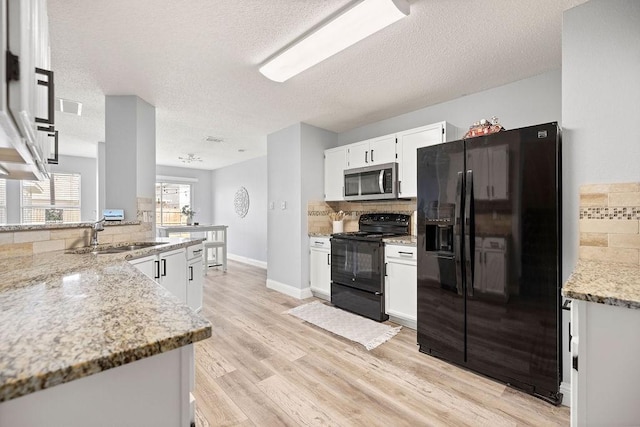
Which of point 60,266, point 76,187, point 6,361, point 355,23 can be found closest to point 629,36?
point 355,23

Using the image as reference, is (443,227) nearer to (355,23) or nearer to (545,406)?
(545,406)

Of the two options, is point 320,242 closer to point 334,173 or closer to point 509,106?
point 334,173

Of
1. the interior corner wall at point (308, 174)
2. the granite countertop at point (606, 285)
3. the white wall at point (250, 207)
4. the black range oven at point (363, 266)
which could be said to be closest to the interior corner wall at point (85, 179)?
the white wall at point (250, 207)

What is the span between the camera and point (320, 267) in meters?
3.93

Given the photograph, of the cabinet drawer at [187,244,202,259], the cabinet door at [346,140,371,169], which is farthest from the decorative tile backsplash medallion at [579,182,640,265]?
the cabinet drawer at [187,244,202,259]

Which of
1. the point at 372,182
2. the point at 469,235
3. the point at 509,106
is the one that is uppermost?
the point at 509,106

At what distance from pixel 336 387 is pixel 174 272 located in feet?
5.57

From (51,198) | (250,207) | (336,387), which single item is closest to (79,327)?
(336,387)

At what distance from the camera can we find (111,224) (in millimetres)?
2652

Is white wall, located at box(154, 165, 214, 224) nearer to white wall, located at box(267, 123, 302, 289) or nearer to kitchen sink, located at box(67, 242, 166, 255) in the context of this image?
white wall, located at box(267, 123, 302, 289)

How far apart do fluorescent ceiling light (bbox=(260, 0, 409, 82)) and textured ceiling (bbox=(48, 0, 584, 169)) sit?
0.08 metres

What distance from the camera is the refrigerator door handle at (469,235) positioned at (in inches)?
82.3

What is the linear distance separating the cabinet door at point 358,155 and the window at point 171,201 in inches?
225

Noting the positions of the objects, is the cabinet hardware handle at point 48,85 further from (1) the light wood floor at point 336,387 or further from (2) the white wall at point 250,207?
(2) the white wall at point 250,207
